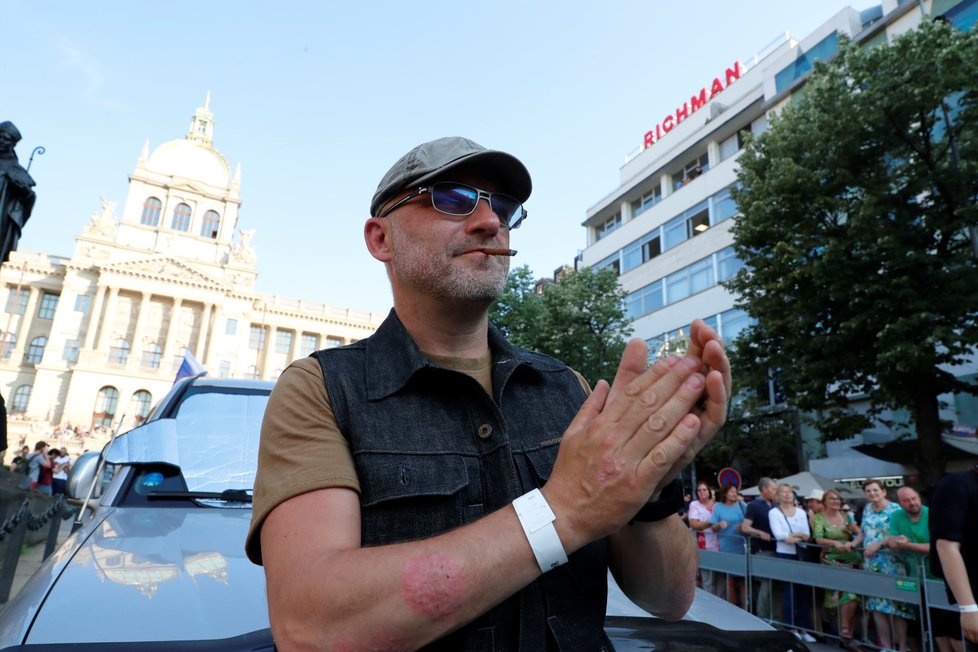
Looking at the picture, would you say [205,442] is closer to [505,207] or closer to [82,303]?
[505,207]

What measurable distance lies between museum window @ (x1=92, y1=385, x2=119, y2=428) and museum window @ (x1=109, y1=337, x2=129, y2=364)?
270 cm

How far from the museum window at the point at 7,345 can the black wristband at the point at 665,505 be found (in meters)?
67.2

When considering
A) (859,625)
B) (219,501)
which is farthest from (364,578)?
(859,625)

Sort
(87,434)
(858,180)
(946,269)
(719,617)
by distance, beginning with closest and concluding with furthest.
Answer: (719,617)
(946,269)
(858,180)
(87,434)

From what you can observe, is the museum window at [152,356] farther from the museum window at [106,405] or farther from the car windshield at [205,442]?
the car windshield at [205,442]

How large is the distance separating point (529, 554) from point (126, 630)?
1.07 meters

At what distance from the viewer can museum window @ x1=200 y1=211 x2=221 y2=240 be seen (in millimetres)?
65312

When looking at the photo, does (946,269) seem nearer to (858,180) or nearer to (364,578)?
(858,180)

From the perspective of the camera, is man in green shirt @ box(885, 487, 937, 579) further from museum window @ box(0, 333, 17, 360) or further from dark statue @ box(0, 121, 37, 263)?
museum window @ box(0, 333, 17, 360)

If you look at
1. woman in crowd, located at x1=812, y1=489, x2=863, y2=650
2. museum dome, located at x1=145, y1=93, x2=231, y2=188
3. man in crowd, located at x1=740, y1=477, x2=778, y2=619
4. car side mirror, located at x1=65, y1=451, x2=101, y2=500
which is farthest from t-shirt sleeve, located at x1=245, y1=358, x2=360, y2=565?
museum dome, located at x1=145, y1=93, x2=231, y2=188

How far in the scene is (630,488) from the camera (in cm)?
99

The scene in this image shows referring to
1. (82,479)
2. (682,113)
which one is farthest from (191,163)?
(82,479)

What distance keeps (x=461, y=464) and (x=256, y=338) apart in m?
65.8

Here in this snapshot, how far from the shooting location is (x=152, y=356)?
55.8m
